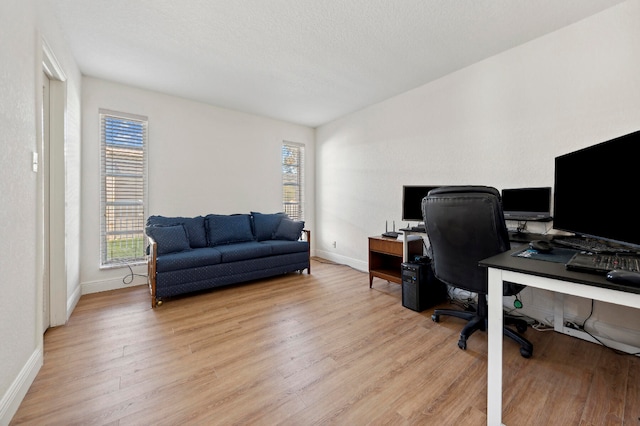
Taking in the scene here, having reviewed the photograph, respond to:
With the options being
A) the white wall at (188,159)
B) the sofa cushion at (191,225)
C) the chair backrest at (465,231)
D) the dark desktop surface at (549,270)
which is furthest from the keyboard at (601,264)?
the white wall at (188,159)

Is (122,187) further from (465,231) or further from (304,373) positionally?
(465,231)

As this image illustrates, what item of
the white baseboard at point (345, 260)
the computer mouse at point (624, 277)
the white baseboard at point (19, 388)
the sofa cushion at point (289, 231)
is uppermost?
the computer mouse at point (624, 277)

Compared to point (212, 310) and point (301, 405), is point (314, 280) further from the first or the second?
point (301, 405)

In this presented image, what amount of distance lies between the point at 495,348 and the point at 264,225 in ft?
11.2

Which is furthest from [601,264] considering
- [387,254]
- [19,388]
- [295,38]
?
[19,388]

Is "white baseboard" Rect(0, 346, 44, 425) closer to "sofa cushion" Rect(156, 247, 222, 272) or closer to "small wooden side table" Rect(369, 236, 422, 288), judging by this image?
"sofa cushion" Rect(156, 247, 222, 272)

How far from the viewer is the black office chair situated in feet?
5.69

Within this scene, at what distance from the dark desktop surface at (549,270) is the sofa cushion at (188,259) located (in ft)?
9.41

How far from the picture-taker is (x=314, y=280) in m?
3.77

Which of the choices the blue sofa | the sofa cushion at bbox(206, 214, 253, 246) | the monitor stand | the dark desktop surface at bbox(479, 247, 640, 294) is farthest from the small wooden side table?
the sofa cushion at bbox(206, 214, 253, 246)

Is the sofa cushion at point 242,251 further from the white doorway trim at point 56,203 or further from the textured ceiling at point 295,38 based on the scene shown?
the textured ceiling at point 295,38

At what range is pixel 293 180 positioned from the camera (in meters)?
5.22

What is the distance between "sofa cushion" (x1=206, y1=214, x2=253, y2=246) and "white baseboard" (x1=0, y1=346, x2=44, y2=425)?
82.5 inches

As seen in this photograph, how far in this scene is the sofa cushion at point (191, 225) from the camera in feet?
11.4
